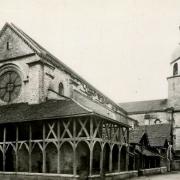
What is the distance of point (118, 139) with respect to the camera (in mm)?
23891

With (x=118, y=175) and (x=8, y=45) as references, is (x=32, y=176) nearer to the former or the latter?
(x=118, y=175)

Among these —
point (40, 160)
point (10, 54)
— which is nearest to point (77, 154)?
point (40, 160)

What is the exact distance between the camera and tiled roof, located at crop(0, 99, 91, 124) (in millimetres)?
19656

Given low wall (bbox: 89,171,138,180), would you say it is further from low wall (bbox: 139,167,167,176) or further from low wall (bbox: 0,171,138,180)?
low wall (bbox: 139,167,167,176)

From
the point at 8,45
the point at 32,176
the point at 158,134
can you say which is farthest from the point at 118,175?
the point at 158,134

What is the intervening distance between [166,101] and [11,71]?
31097 millimetres

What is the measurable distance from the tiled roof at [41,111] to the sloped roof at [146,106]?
102ft

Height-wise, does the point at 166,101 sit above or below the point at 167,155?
above

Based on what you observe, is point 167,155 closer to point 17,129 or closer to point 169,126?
point 169,126

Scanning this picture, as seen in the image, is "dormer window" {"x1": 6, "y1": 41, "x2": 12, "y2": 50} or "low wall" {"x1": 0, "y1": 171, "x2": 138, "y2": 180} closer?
"low wall" {"x1": 0, "y1": 171, "x2": 138, "y2": 180}

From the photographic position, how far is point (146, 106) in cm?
5456

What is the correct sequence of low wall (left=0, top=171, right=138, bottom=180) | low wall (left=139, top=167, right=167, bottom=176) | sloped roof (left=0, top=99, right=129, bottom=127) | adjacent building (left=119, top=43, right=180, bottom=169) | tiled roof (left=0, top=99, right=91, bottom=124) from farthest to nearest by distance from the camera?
adjacent building (left=119, top=43, right=180, bottom=169) → low wall (left=139, top=167, right=167, bottom=176) → tiled roof (left=0, top=99, right=91, bottom=124) → sloped roof (left=0, top=99, right=129, bottom=127) → low wall (left=0, top=171, right=138, bottom=180)

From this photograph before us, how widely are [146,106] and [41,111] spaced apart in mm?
34965

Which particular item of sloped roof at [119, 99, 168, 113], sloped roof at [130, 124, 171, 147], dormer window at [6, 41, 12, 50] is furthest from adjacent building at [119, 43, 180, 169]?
dormer window at [6, 41, 12, 50]
